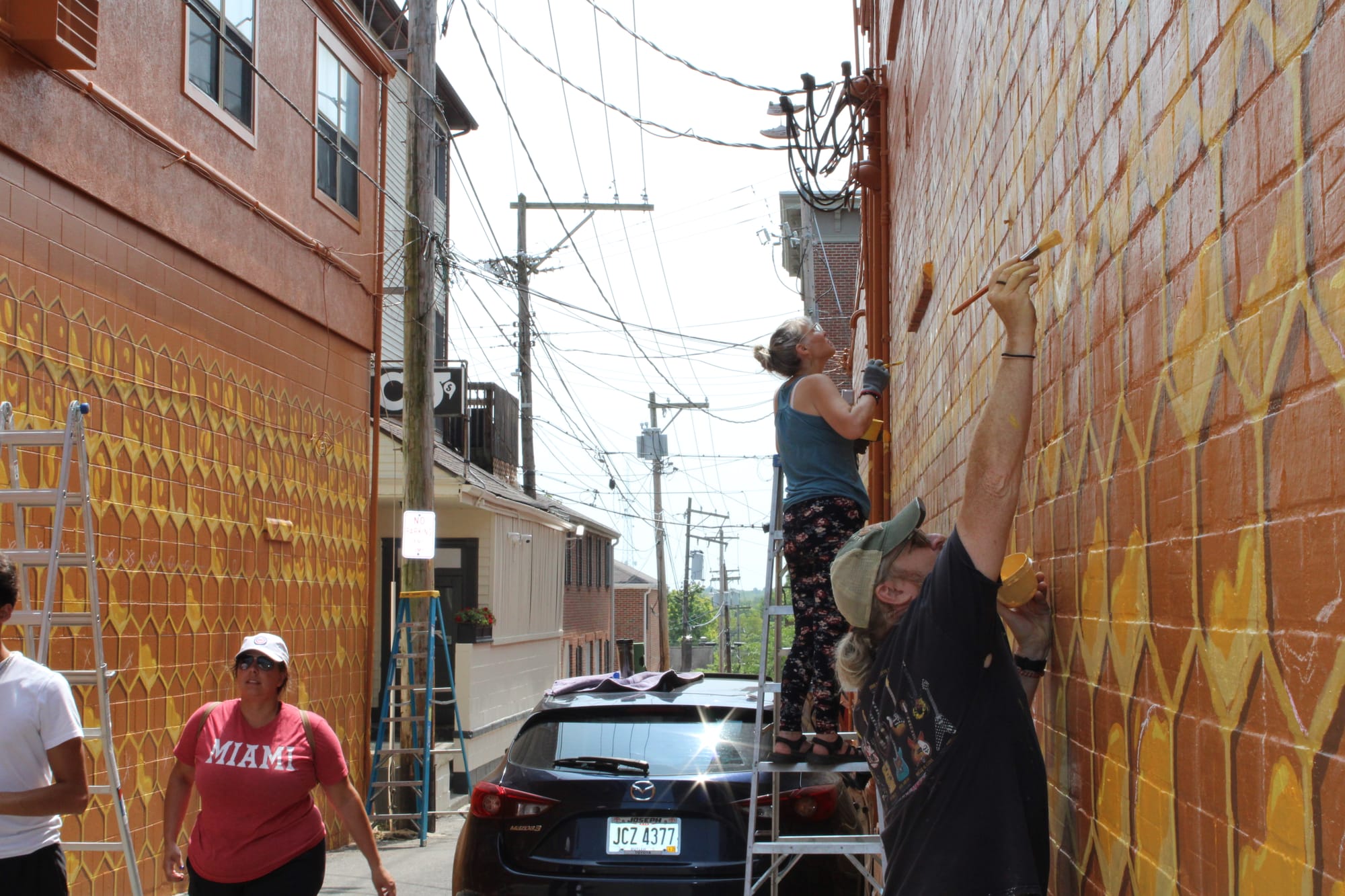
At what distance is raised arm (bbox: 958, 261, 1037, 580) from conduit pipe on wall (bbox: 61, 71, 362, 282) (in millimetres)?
6278

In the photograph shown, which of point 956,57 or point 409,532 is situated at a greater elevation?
point 956,57

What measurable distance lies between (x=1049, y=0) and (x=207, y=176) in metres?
7.11

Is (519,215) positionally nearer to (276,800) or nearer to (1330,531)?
(276,800)

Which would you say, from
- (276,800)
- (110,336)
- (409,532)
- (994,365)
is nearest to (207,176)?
(110,336)

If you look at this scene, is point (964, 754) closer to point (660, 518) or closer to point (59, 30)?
point (59, 30)

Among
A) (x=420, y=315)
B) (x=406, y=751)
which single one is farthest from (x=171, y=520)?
(x=420, y=315)

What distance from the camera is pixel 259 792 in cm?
474

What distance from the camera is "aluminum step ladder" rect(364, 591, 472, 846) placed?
1177 centimetres

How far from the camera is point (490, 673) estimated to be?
61.4 feet

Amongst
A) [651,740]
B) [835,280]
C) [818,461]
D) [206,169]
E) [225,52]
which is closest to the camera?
[818,461]

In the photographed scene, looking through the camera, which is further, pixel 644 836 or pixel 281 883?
pixel 644 836

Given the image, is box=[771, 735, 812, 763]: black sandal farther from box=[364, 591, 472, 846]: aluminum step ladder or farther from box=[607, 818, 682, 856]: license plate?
box=[364, 591, 472, 846]: aluminum step ladder

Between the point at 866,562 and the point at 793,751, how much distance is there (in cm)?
188

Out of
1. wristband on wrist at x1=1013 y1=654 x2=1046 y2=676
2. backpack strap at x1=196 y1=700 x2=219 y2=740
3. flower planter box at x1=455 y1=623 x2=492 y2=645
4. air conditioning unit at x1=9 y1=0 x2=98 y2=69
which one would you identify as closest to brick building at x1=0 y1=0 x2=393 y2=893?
air conditioning unit at x1=9 y1=0 x2=98 y2=69
